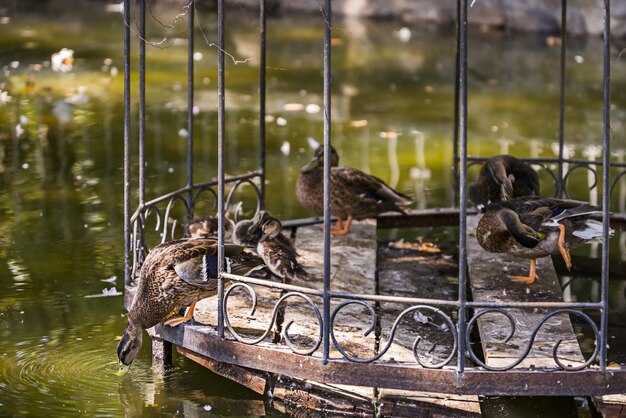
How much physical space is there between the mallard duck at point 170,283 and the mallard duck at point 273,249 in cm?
56

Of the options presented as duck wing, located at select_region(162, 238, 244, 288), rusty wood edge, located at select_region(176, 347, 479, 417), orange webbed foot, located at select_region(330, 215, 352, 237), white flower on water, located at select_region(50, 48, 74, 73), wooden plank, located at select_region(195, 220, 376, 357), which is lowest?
rusty wood edge, located at select_region(176, 347, 479, 417)

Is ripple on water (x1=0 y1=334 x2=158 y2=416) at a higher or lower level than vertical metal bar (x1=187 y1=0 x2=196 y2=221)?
lower

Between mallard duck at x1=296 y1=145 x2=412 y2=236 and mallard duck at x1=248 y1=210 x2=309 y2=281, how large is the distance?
3.17ft

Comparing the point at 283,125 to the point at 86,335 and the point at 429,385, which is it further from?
the point at 429,385

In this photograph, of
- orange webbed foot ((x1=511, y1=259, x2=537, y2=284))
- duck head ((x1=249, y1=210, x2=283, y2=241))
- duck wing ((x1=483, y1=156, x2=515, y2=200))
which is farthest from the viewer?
duck wing ((x1=483, y1=156, x2=515, y2=200))

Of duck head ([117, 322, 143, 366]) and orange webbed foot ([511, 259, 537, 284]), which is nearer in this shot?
duck head ([117, 322, 143, 366])

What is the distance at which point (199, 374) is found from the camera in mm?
5848

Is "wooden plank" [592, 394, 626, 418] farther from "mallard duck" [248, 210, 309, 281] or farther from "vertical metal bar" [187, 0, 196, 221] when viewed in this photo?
"vertical metal bar" [187, 0, 196, 221]

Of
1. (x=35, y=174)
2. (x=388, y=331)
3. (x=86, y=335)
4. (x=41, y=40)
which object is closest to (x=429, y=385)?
(x=388, y=331)

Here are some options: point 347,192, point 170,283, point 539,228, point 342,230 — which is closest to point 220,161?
point 170,283

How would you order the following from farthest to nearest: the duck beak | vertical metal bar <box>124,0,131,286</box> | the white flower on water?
the white flower on water < the duck beak < vertical metal bar <box>124,0,131,286</box>

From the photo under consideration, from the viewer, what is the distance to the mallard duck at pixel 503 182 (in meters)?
7.21

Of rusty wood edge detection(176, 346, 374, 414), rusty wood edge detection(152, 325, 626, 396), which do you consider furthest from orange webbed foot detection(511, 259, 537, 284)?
rusty wood edge detection(176, 346, 374, 414)

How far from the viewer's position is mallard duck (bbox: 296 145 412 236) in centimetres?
735
